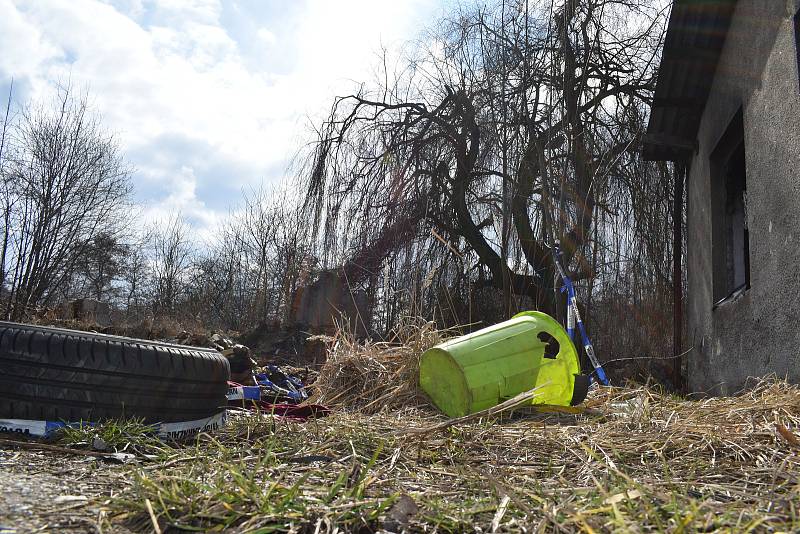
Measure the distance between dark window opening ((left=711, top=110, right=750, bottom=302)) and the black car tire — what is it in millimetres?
4495

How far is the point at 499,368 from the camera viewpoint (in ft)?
12.0

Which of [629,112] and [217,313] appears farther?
[217,313]

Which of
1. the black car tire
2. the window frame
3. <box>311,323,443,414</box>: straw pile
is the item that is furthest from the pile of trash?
the window frame

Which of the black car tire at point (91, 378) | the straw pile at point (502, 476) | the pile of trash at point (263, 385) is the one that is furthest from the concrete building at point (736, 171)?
the black car tire at point (91, 378)

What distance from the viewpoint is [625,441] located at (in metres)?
2.49

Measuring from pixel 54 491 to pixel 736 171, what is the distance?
5606 millimetres

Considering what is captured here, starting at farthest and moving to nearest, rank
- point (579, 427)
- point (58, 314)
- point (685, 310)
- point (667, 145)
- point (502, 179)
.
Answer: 1. point (58, 314)
2. point (502, 179)
3. point (685, 310)
4. point (667, 145)
5. point (579, 427)

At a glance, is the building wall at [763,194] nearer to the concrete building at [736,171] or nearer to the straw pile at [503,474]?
the concrete building at [736,171]

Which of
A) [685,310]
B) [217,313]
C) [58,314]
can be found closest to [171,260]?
[217,313]

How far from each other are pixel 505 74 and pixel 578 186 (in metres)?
1.95

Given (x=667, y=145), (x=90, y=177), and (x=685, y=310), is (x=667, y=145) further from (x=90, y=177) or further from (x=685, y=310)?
(x=90, y=177)

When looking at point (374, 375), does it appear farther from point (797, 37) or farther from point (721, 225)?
point (721, 225)

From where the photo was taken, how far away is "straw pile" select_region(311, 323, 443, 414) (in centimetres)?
401

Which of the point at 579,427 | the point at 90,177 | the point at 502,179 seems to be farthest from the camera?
the point at 90,177
